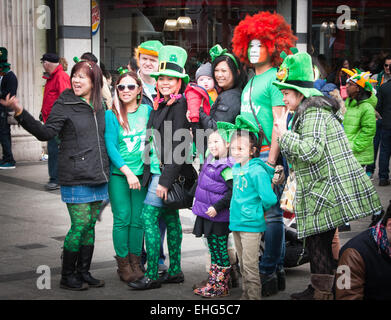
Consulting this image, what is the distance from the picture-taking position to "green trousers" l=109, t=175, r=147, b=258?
5.44 m

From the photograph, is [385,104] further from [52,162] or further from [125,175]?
[125,175]

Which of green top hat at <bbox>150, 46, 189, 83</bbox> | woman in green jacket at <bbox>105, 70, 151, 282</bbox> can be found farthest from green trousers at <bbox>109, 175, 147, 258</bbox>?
green top hat at <bbox>150, 46, 189, 83</bbox>

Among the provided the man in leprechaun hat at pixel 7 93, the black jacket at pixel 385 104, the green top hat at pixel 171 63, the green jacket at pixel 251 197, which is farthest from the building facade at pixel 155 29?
the green jacket at pixel 251 197

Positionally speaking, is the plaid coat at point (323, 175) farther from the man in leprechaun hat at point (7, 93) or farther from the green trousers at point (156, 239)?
the man in leprechaun hat at point (7, 93)

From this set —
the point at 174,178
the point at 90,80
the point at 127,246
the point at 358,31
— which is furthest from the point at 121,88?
the point at 358,31

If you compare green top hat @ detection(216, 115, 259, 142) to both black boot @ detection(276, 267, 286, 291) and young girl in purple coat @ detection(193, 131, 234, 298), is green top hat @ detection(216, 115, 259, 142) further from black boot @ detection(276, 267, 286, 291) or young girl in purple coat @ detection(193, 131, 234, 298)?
black boot @ detection(276, 267, 286, 291)

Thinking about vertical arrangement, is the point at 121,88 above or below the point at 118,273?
above

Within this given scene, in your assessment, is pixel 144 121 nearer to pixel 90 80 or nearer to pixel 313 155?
pixel 90 80

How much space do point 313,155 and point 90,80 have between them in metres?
1.90

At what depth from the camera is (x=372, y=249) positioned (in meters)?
4.28

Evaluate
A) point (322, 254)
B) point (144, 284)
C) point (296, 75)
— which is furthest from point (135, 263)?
point (296, 75)

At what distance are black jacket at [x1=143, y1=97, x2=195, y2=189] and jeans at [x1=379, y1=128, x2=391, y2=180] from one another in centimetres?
587

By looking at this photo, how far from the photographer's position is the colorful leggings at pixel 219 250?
511 cm

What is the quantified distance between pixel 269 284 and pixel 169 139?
1361 millimetres
